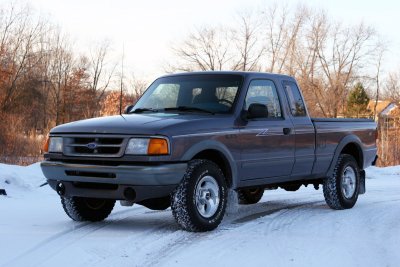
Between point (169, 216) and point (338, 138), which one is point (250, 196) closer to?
point (338, 138)

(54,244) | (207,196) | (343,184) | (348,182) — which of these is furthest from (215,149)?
(348,182)

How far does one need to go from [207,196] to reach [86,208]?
1.61 m

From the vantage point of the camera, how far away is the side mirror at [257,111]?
7230 millimetres

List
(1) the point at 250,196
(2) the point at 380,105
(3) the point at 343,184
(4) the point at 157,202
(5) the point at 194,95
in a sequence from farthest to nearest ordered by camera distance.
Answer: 1. (2) the point at 380,105
2. (1) the point at 250,196
3. (3) the point at 343,184
4. (5) the point at 194,95
5. (4) the point at 157,202

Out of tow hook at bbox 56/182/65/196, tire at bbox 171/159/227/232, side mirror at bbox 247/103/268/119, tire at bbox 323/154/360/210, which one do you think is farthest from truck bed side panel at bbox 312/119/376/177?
tow hook at bbox 56/182/65/196

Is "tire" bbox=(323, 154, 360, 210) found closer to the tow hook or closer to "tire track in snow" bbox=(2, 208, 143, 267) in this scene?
"tire track in snow" bbox=(2, 208, 143, 267)

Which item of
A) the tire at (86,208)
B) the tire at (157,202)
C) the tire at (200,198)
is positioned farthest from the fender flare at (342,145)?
the tire at (86,208)

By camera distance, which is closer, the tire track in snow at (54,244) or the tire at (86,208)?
the tire track in snow at (54,244)

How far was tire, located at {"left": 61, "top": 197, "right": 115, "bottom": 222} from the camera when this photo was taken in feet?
24.0

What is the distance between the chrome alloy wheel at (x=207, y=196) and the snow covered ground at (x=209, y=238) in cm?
26

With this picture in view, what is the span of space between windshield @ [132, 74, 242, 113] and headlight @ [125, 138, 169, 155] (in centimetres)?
121

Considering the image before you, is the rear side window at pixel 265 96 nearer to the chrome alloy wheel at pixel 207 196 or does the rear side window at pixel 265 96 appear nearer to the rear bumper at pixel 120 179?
the chrome alloy wheel at pixel 207 196

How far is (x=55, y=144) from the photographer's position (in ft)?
22.6

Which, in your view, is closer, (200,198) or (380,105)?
(200,198)
